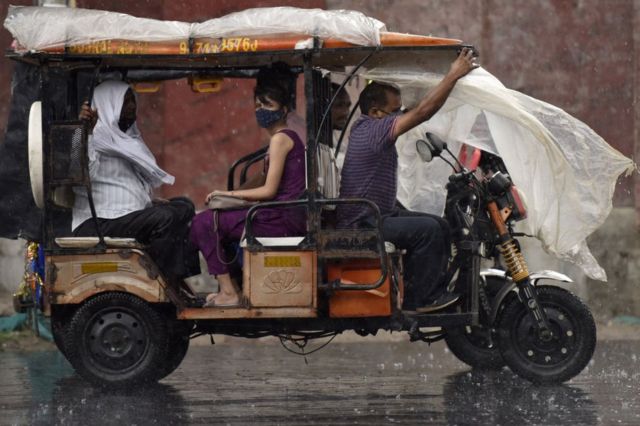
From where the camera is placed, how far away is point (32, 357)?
11695 millimetres

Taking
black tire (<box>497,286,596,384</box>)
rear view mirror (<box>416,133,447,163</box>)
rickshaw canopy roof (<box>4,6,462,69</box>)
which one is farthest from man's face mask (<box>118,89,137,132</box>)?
black tire (<box>497,286,596,384</box>)

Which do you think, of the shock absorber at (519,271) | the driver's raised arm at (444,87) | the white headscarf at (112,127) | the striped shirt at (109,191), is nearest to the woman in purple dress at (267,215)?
the striped shirt at (109,191)

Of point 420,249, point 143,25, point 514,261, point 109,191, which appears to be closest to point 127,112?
point 109,191

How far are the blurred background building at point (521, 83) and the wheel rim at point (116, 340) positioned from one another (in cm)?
A: 477

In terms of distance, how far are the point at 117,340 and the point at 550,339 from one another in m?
2.63

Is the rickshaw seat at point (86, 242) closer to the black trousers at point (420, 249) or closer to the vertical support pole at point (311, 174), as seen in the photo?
the vertical support pole at point (311, 174)

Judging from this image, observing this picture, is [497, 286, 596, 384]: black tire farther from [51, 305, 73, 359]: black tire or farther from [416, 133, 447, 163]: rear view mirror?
[51, 305, 73, 359]: black tire

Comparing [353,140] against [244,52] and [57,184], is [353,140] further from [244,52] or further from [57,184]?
[57,184]

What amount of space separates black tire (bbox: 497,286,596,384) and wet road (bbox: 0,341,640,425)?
0.39 feet

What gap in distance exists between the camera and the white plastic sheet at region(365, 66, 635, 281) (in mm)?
9117

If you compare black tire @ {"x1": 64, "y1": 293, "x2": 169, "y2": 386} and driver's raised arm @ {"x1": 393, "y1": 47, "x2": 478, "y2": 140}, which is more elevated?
driver's raised arm @ {"x1": 393, "y1": 47, "x2": 478, "y2": 140}

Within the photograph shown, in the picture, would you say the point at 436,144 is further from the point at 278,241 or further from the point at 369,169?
the point at 278,241

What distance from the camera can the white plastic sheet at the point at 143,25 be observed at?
8695mm

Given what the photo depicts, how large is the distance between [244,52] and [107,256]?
148cm
